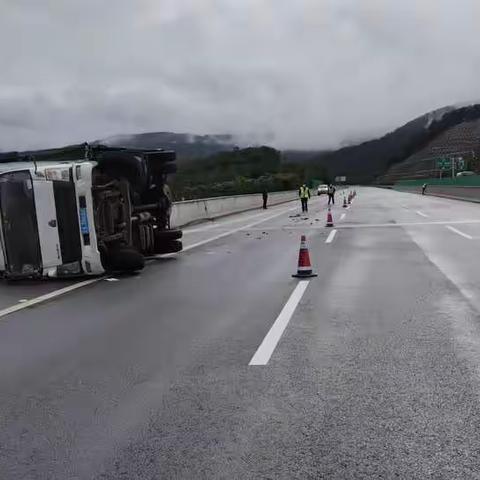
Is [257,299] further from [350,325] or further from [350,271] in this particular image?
[350,271]

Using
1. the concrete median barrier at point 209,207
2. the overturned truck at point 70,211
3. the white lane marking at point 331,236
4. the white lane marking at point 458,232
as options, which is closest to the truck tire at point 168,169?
the overturned truck at point 70,211

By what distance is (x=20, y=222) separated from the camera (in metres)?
11.3

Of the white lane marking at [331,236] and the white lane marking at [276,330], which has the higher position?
the white lane marking at [276,330]

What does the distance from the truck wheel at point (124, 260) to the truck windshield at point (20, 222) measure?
1529mm

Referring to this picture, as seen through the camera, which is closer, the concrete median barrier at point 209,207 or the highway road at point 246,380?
the highway road at point 246,380

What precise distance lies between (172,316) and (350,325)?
226 centimetres

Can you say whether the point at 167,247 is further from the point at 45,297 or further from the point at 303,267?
the point at 45,297

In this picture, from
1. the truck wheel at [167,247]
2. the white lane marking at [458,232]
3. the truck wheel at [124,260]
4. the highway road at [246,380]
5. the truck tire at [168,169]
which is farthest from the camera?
the white lane marking at [458,232]

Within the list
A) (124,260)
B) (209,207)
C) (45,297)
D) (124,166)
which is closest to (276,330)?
(45,297)

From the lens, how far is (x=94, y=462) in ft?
12.6

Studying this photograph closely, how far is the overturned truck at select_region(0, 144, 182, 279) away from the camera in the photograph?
36.8ft

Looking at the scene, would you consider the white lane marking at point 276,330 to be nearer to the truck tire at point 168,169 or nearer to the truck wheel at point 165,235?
the truck wheel at point 165,235

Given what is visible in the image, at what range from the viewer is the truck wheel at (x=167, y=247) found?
591 inches

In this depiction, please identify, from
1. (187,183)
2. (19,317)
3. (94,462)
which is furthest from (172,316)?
(187,183)
